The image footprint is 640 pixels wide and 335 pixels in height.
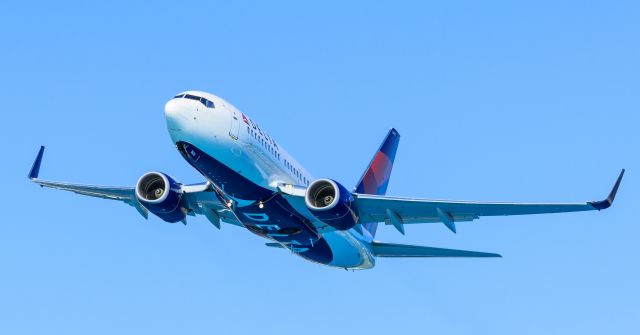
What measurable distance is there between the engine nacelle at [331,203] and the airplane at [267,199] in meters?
0.04

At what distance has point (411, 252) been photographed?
4931 cm

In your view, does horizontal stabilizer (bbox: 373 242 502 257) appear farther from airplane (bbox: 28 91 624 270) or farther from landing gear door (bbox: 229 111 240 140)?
landing gear door (bbox: 229 111 240 140)

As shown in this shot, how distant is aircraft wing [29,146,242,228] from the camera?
4584 centimetres

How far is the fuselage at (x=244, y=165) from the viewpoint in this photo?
40.2 meters

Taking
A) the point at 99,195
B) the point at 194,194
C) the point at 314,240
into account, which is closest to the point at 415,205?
the point at 314,240

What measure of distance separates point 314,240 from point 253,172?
665 cm

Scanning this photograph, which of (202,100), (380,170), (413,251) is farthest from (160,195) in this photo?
(380,170)

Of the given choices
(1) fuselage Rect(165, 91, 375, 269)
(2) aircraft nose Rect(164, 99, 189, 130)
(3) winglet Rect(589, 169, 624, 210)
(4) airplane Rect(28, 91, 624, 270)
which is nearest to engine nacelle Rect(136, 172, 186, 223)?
(4) airplane Rect(28, 91, 624, 270)

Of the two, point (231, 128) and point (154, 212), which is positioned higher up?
point (231, 128)

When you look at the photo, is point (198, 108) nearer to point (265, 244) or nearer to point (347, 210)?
point (347, 210)

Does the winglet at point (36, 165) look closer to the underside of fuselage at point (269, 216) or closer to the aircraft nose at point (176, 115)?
the underside of fuselage at point (269, 216)

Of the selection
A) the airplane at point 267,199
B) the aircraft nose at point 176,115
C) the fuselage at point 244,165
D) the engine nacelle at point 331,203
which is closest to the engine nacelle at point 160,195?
the airplane at point 267,199

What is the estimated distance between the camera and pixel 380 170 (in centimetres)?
5653

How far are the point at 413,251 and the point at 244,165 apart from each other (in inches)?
460
